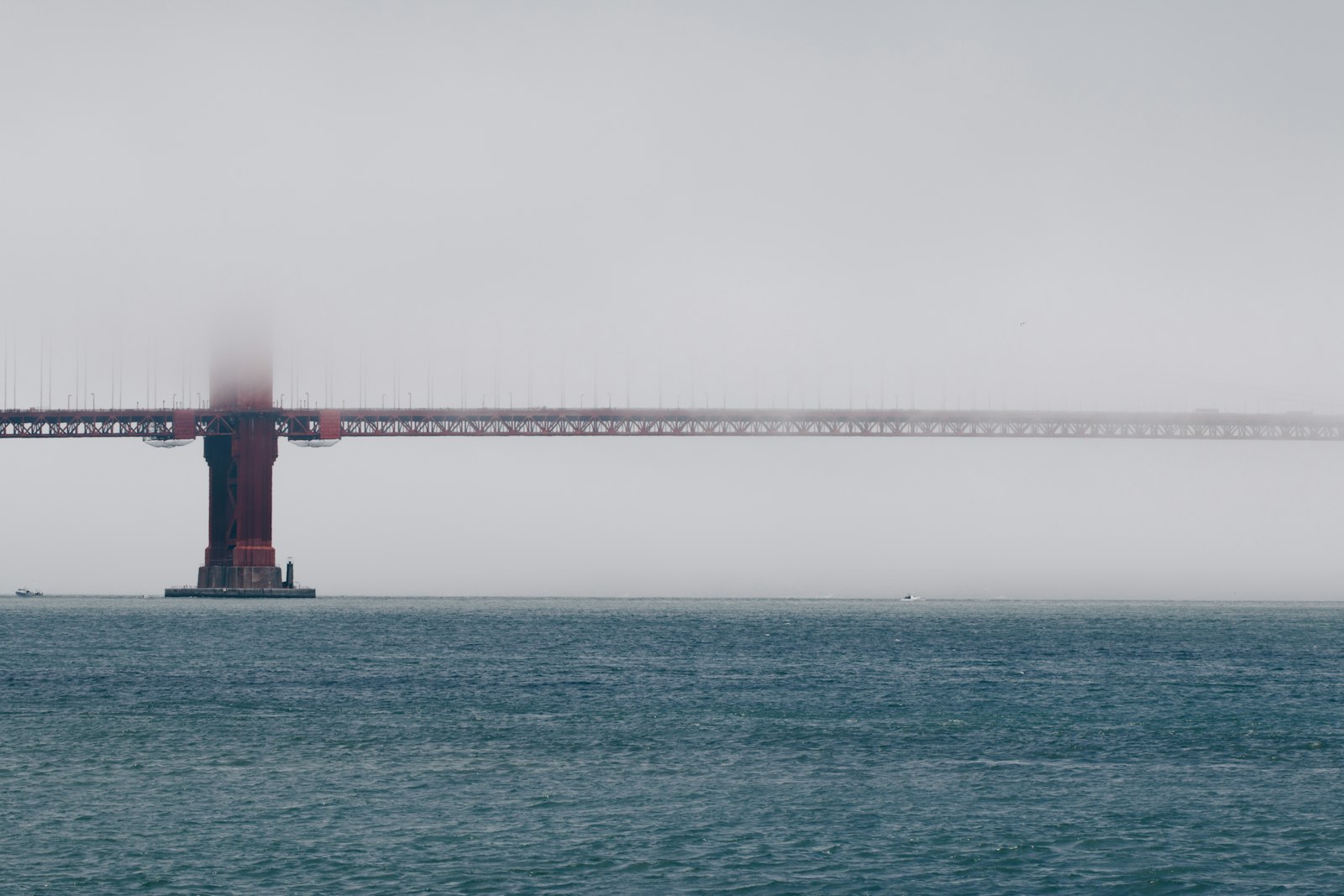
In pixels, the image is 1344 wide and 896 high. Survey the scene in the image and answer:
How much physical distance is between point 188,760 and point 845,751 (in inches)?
668

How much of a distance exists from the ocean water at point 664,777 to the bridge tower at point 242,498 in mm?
74437

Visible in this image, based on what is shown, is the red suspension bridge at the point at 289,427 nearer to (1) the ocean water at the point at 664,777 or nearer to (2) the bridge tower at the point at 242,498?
(2) the bridge tower at the point at 242,498

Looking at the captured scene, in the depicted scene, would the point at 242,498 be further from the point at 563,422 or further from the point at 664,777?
the point at 664,777

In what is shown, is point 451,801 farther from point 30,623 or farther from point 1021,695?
point 30,623

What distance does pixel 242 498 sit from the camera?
150m

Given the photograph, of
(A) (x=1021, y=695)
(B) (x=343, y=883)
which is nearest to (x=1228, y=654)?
(A) (x=1021, y=695)

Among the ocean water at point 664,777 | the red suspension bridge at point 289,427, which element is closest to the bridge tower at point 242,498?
A: the red suspension bridge at point 289,427

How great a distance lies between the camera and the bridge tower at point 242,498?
150m

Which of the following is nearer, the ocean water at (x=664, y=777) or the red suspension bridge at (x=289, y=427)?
the ocean water at (x=664, y=777)

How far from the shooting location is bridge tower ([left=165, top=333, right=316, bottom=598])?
5896 inches

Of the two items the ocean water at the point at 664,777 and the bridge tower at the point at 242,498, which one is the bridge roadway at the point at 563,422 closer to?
the bridge tower at the point at 242,498

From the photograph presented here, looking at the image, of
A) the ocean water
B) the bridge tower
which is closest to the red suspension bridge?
the bridge tower

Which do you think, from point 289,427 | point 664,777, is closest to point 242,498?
point 289,427

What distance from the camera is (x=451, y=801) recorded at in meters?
33.5
